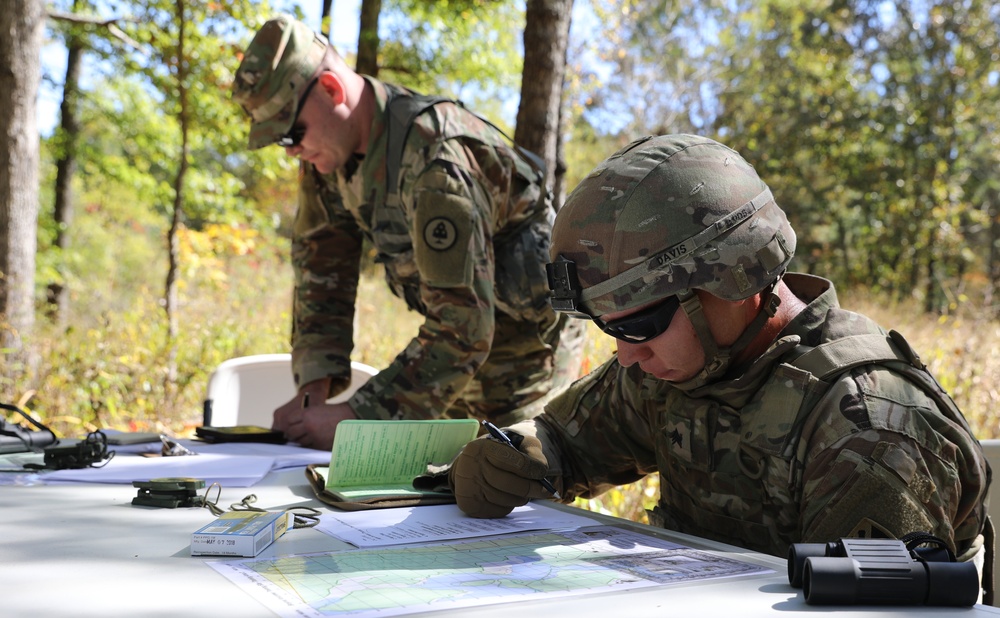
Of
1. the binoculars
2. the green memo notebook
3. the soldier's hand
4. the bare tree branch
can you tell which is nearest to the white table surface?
the binoculars

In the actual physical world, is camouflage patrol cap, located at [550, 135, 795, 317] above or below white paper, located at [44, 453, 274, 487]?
above

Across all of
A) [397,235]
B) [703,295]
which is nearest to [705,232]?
[703,295]

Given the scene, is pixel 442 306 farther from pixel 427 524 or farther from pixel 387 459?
pixel 427 524

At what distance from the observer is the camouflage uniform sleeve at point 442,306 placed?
2.33 meters

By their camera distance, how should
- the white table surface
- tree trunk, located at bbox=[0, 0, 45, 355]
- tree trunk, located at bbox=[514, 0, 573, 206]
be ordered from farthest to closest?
tree trunk, located at bbox=[0, 0, 45, 355] < tree trunk, located at bbox=[514, 0, 573, 206] < the white table surface

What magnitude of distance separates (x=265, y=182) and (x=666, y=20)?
1087 centimetres

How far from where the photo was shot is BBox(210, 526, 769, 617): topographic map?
1.03 meters

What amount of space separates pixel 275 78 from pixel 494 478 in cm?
147

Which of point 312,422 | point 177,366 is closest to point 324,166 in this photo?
point 312,422

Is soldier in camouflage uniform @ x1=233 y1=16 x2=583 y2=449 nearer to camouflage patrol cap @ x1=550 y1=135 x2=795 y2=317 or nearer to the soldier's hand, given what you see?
the soldier's hand

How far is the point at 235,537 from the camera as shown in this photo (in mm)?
1258

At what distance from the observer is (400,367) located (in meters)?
2.36

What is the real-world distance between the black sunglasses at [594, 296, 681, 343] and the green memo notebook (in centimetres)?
46

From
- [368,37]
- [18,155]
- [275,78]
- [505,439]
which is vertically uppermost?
[368,37]
